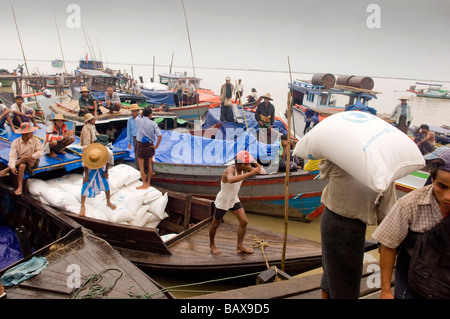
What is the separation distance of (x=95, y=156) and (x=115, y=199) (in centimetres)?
122

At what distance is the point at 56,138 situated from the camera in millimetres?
5863

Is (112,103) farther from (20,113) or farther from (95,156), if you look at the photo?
(95,156)

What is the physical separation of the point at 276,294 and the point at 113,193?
4587 millimetres

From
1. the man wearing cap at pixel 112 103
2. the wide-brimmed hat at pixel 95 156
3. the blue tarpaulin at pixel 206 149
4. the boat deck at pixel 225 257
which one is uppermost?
the man wearing cap at pixel 112 103

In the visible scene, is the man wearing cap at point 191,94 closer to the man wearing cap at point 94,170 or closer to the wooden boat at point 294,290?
the man wearing cap at point 94,170

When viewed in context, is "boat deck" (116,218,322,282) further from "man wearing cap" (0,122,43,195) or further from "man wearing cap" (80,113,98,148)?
"man wearing cap" (80,113,98,148)

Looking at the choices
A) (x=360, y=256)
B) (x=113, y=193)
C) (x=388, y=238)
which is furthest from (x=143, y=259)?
(x=388, y=238)

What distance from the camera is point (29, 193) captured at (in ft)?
18.1

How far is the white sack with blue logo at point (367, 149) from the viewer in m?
1.83

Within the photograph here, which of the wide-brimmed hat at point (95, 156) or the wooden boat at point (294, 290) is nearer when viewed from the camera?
the wooden boat at point (294, 290)

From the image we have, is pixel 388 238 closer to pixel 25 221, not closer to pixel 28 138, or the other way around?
pixel 28 138

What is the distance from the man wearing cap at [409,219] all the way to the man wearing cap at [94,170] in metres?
4.71

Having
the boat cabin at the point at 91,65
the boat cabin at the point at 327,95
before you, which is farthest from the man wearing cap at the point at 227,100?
the boat cabin at the point at 91,65

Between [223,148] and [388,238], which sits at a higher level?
[388,238]
